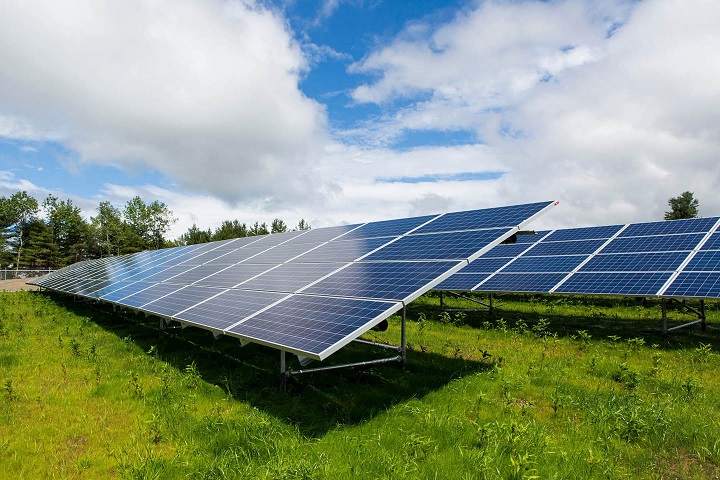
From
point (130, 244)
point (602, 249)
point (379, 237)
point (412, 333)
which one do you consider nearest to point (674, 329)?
point (602, 249)

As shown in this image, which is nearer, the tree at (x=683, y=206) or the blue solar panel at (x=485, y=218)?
the blue solar panel at (x=485, y=218)

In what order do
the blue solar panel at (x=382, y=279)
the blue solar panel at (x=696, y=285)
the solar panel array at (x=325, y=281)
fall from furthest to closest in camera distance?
1. the blue solar panel at (x=696, y=285)
2. the blue solar panel at (x=382, y=279)
3. the solar panel array at (x=325, y=281)

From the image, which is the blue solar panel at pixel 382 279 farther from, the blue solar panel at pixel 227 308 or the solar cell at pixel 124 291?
the solar cell at pixel 124 291

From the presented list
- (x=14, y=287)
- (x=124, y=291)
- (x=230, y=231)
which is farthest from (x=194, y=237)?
(x=124, y=291)

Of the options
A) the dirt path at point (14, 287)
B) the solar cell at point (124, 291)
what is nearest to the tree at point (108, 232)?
the dirt path at point (14, 287)

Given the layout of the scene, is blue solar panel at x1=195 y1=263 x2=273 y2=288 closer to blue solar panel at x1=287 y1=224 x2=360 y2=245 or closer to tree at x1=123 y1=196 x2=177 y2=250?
blue solar panel at x1=287 y1=224 x2=360 y2=245

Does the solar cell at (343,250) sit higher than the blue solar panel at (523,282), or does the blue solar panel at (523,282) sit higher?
the solar cell at (343,250)

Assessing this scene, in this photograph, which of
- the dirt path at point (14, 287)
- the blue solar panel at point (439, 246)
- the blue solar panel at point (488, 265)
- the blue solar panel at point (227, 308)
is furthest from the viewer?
the dirt path at point (14, 287)

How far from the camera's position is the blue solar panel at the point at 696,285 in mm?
10909

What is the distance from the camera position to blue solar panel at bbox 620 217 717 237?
15.9 meters

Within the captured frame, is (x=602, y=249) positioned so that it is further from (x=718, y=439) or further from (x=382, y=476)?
(x=382, y=476)

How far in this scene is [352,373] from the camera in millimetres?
8883

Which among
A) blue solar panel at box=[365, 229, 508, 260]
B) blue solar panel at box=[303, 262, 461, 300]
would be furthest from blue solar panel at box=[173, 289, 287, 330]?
blue solar panel at box=[365, 229, 508, 260]

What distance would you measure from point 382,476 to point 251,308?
4.94 meters
